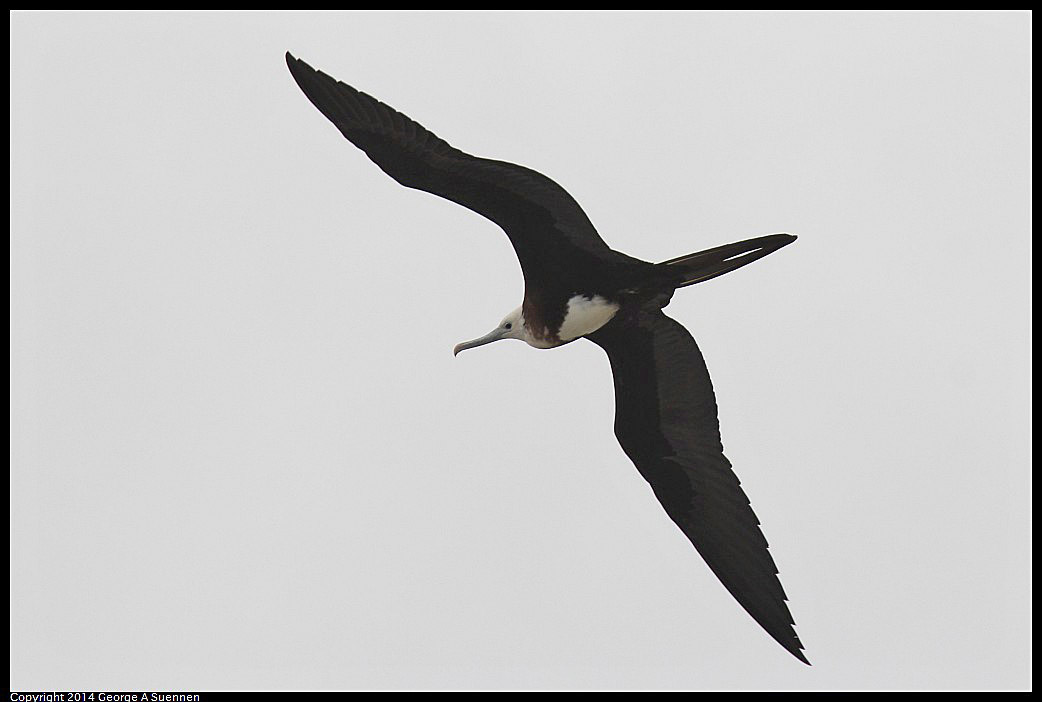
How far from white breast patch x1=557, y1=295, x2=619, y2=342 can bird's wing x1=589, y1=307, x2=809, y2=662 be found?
11 centimetres

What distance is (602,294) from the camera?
309 inches

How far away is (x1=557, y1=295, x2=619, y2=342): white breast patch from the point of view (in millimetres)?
7871

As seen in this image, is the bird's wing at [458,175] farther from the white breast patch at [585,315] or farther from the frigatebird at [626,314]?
the white breast patch at [585,315]

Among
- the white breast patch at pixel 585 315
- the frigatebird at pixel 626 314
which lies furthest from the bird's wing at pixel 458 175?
the white breast patch at pixel 585 315

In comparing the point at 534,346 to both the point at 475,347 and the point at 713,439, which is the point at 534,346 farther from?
the point at 713,439

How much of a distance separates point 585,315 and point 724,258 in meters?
0.87

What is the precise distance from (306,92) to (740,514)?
3363 millimetres

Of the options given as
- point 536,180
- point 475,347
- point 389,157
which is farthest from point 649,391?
point 389,157

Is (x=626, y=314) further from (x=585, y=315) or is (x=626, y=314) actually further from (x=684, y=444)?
(x=684, y=444)

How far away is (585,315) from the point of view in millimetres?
7926

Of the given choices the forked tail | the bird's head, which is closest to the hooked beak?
the bird's head

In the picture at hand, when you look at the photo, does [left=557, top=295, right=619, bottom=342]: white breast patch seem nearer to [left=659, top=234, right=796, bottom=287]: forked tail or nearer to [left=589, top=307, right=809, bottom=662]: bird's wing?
[left=589, top=307, right=809, bottom=662]: bird's wing

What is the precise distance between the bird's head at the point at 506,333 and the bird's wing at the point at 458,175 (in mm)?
632

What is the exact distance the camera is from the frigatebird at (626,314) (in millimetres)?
7113
